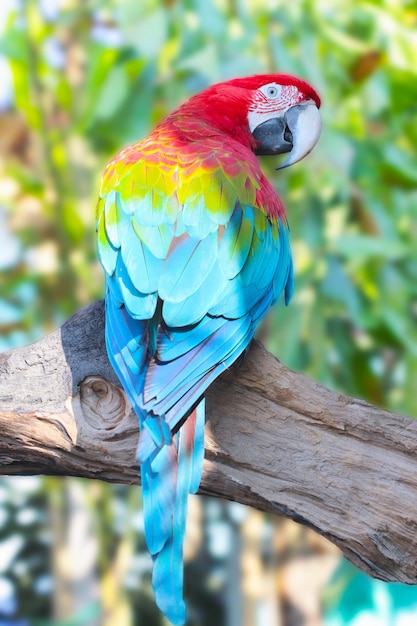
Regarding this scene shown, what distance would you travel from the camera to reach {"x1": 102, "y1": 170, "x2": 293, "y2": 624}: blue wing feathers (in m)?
1.01

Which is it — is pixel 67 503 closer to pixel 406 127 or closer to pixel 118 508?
pixel 118 508

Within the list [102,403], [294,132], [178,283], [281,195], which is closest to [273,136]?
[294,132]

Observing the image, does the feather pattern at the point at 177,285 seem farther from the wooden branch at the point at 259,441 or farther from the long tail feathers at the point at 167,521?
the wooden branch at the point at 259,441

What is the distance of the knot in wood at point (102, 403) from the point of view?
1147 mm

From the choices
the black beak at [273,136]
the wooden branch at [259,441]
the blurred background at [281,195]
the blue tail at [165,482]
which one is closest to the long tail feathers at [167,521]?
the blue tail at [165,482]

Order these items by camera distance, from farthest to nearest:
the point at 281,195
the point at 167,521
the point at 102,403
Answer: the point at 281,195
the point at 102,403
the point at 167,521

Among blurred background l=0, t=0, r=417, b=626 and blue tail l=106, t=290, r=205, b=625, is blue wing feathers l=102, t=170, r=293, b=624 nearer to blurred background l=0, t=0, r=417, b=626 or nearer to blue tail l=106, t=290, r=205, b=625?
blue tail l=106, t=290, r=205, b=625

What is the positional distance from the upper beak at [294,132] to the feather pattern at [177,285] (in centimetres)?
22

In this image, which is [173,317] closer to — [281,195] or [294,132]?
[294,132]

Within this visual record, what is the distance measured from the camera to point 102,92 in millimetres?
2670

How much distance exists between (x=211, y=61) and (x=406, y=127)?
0.89m

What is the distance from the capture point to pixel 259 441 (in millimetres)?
1201

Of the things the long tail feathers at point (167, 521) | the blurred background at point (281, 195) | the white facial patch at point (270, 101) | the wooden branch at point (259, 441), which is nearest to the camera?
the long tail feathers at point (167, 521)

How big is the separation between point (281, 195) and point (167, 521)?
1.96m
